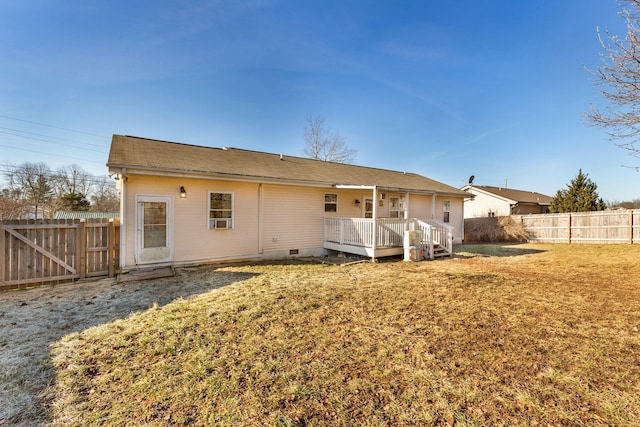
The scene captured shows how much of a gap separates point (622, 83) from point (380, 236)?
6.64m

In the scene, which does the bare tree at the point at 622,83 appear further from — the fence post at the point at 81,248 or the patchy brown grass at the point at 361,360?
the fence post at the point at 81,248

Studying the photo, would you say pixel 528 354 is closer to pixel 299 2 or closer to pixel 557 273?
pixel 557 273

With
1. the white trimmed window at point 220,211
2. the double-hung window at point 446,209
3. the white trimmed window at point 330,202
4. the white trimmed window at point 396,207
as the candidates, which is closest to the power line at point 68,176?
the white trimmed window at point 220,211

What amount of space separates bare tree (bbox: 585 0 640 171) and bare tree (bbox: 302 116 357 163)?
2147 cm

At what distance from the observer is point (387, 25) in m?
11.5

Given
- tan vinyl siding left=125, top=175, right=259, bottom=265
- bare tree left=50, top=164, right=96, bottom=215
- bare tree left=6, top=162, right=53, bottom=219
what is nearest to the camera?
tan vinyl siding left=125, top=175, right=259, bottom=265

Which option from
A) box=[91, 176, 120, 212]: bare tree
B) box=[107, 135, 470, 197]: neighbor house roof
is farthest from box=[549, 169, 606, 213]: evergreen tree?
box=[91, 176, 120, 212]: bare tree

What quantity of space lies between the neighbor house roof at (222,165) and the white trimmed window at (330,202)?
25.2 inches

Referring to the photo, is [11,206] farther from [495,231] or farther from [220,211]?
[495,231]

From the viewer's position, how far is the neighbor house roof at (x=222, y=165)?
779 centimetres

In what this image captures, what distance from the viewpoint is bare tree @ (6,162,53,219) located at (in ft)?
99.1

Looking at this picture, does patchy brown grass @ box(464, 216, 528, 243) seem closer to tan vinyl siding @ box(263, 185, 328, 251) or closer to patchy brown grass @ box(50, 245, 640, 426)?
tan vinyl siding @ box(263, 185, 328, 251)

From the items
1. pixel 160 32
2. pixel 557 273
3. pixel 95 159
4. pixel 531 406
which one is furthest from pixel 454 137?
pixel 95 159

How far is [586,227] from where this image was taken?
14445 millimetres
